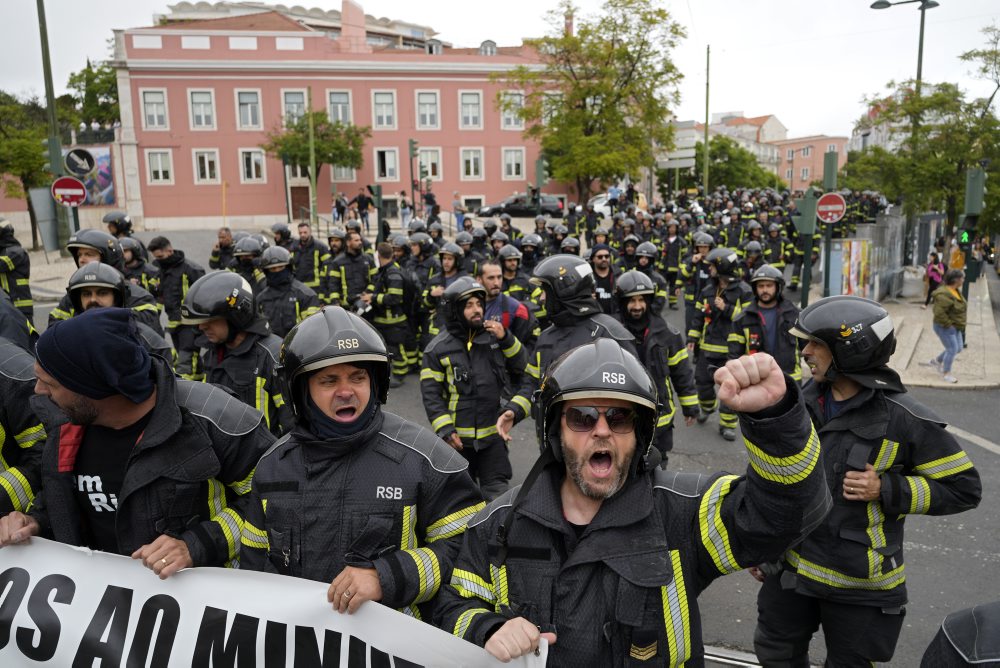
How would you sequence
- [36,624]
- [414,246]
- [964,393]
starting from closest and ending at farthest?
[36,624] < [964,393] < [414,246]

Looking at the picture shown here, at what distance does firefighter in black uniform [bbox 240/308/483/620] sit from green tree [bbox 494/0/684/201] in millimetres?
36127

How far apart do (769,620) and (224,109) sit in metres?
47.7

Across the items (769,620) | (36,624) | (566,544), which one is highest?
(566,544)

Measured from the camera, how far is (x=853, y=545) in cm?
332

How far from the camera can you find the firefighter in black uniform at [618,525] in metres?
1.99

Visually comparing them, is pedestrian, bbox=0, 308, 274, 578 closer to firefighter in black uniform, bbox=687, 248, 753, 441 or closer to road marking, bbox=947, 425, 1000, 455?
firefighter in black uniform, bbox=687, 248, 753, 441

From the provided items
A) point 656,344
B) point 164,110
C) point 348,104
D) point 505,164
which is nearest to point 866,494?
point 656,344

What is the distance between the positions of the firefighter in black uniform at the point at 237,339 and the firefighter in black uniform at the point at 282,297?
333 cm

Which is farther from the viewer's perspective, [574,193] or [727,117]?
[727,117]

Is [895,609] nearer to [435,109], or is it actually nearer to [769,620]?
[769,620]

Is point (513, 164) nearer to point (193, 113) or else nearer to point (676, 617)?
point (193, 113)

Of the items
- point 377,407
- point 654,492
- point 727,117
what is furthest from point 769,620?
point 727,117

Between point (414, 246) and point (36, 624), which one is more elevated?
point (414, 246)

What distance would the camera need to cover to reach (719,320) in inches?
367
